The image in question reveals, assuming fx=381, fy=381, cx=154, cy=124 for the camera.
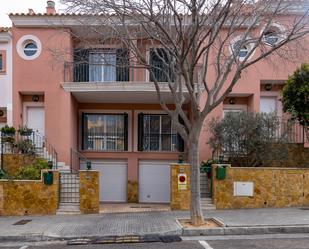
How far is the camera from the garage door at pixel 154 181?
18406mm

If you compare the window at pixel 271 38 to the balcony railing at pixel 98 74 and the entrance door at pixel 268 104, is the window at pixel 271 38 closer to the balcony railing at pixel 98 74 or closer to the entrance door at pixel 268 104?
the entrance door at pixel 268 104

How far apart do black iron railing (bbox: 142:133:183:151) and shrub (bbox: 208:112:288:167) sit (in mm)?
3866

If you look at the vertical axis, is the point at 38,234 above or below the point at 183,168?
below

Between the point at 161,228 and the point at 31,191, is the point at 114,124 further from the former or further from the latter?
Answer: the point at 161,228

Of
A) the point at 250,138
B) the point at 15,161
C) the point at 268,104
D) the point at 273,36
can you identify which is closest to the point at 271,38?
the point at 273,36

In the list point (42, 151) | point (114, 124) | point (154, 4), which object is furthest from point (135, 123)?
point (154, 4)

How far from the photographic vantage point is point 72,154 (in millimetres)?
17203

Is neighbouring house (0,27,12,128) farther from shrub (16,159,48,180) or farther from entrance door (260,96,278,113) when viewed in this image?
entrance door (260,96,278,113)

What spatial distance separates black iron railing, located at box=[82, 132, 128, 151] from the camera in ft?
61.3

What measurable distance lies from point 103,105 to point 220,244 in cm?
1126

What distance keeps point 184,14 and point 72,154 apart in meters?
9.10

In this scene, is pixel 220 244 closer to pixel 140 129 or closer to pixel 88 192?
pixel 88 192

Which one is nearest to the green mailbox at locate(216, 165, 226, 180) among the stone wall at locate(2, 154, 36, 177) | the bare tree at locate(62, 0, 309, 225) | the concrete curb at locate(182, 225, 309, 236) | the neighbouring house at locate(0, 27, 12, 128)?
the bare tree at locate(62, 0, 309, 225)

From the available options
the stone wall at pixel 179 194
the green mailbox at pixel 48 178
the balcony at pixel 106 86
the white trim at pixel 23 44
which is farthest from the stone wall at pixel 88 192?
the white trim at pixel 23 44
